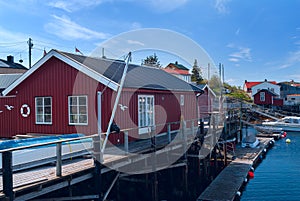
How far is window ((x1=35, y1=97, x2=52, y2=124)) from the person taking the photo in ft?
43.2

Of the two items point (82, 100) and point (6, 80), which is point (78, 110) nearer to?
point (82, 100)

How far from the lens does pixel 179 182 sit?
14266mm

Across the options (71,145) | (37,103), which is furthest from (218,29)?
(71,145)

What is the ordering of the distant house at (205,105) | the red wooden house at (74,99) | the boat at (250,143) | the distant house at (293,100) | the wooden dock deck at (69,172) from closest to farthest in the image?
the wooden dock deck at (69,172) → the red wooden house at (74,99) → the boat at (250,143) → the distant house at (205,105) → the distant house at (293,100)

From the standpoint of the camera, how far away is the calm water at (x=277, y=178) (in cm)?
1397

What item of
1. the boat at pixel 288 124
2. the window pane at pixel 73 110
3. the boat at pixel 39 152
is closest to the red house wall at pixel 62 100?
the window pane at pixel 73 110

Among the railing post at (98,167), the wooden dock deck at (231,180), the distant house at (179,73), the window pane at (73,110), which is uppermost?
the distant house at (179,73)

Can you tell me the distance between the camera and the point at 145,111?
13750 millimetres

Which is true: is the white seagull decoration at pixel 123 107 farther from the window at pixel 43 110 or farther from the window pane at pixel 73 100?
the window at pixel 43 110

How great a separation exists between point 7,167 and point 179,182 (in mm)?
10008

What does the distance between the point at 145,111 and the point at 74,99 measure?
11.2 ft

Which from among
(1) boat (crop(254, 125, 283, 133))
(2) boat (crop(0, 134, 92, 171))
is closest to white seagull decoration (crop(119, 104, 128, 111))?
(2) boat (crop(0, 134, 92, 171))

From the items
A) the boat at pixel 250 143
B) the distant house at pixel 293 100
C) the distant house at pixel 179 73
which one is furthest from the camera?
the distant house at pixel 293 100

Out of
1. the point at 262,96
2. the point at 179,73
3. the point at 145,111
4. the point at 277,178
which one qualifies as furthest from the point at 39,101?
the point at 262,96
